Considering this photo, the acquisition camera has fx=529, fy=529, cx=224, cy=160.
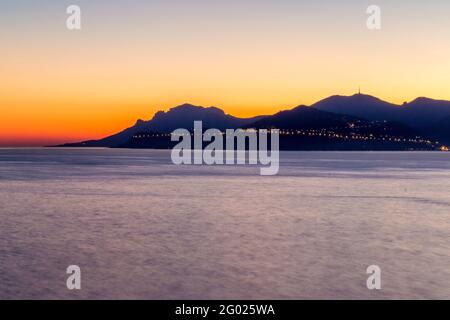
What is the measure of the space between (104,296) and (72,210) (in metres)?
18.3

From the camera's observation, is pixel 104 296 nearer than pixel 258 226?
Yes

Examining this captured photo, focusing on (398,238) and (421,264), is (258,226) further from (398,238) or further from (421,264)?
(421,264)

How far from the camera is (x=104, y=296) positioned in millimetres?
13430

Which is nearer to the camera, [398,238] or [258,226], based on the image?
[398,238]

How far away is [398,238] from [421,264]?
4.93 meters

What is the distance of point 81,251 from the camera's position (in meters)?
19.0

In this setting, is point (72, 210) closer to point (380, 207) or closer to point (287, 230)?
point (287, 230)
